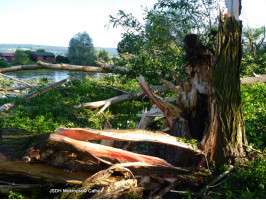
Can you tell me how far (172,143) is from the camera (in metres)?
2.52

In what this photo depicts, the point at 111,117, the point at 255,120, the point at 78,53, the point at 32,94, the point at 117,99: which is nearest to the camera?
the point at 255,120

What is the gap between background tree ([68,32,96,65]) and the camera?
34781mm

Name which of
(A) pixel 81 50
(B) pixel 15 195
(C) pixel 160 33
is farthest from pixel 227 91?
(A) pixel 81 50

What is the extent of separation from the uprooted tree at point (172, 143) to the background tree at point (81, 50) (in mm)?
32228

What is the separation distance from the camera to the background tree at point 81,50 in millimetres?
34781

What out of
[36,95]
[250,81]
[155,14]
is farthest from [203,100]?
[36,95]

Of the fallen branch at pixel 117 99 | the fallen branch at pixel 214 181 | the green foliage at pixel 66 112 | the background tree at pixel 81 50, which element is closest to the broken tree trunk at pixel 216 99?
the fallen branch at pixel 214 181

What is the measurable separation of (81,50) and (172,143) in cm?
3616

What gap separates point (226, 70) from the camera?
2.78 m

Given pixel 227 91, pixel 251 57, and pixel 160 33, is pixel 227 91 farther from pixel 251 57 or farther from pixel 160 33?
pixel 160 33

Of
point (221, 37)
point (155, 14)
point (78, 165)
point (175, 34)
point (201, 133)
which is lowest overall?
point (78, 165)

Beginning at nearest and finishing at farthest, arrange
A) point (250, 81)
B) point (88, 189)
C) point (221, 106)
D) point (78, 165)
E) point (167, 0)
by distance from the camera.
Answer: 1. point (88, 189)
2. point (78, 165)
3. point (221, 106)
4. point (167, 0)
5. point (250, 81)

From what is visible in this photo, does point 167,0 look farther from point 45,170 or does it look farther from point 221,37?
point 45,170

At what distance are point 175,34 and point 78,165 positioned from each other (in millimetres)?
5997
